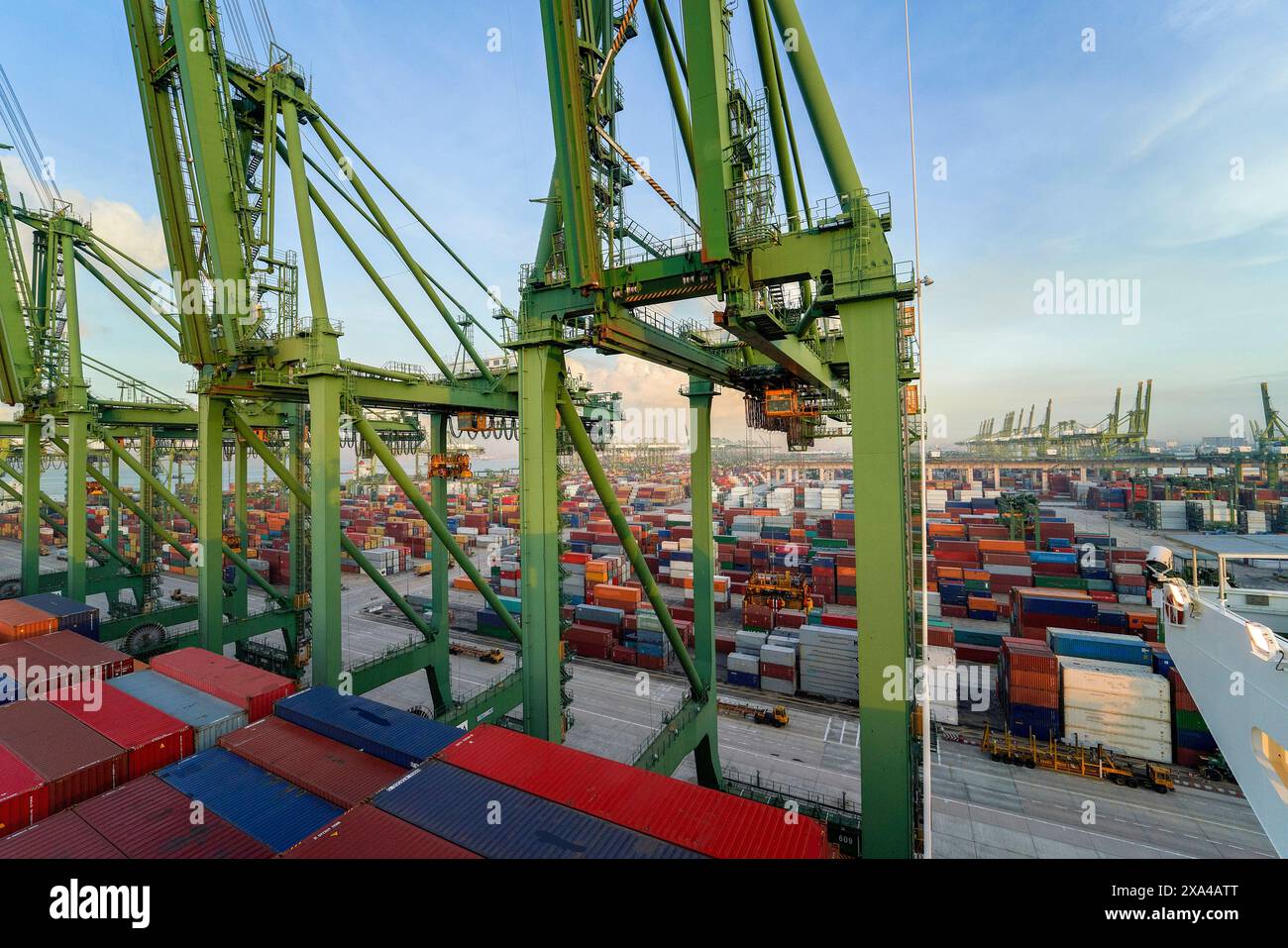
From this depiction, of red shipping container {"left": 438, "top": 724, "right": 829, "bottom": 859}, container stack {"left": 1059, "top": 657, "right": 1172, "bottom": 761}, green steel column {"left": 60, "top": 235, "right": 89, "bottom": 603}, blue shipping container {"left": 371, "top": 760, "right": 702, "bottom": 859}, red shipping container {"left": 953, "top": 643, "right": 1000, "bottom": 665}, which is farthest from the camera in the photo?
red shipping container {"left": 953, "top": 643, "right": 1000, "bottom": 665}

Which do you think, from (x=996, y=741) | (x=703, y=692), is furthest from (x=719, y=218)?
(x=996, y=741)

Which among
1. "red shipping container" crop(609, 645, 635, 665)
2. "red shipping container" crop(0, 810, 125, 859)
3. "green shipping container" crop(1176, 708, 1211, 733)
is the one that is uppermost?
"red shipping container" crop(0, 810, 125, 859)

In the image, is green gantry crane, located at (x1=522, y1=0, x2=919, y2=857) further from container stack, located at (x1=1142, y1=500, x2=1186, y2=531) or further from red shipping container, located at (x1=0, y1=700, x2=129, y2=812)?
container stack, located at (x1=1142, y1=500, x2=1186, y2=531)

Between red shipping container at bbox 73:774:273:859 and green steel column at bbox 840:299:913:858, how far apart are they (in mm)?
10159

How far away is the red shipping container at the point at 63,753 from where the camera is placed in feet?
34.2

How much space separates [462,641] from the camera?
37.2 metres

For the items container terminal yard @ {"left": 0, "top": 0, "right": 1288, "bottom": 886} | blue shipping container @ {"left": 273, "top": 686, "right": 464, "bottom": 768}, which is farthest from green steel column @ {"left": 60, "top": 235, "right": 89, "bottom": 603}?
blue shipping container @ {"left": 273, "top": 686, "right": 464, "bottom": 768}

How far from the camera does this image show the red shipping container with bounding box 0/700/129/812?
10422 millimetres

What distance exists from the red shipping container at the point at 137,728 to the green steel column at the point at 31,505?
2073 centimetres

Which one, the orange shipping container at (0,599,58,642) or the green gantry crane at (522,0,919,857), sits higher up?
the green gantry crane at (522,0,919,857)

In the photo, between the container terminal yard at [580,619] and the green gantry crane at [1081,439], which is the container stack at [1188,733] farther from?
the green gantry crane at [1081,439]

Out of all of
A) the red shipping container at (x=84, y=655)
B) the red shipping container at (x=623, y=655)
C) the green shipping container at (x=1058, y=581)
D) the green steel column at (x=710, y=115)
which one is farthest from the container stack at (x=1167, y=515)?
the red shipping container at (x=84, y=655)
